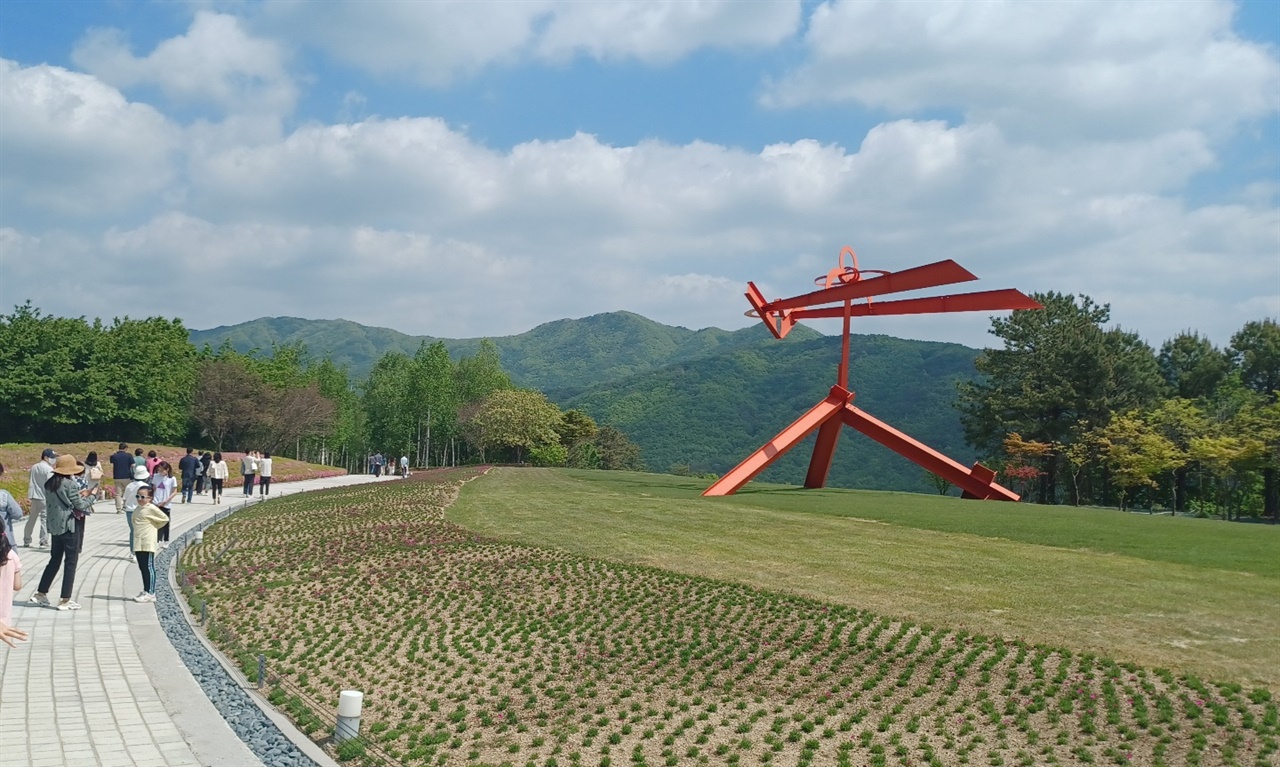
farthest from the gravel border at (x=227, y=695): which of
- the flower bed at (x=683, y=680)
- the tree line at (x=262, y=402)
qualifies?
the tree line at (x=262, y=402)

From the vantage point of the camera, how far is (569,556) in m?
17.3

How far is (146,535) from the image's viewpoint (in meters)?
12.7

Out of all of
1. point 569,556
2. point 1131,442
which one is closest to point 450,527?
point 569,556

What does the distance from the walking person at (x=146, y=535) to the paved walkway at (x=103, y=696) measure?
32cm

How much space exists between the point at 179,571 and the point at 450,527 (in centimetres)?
727

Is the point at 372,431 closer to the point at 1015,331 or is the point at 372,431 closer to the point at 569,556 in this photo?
the point at 1015,331

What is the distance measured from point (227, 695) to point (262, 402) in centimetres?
5358

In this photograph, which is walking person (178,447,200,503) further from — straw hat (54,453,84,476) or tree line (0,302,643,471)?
tree line (0,302,643,471)

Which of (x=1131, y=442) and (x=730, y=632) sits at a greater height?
(x=1131, y=442)

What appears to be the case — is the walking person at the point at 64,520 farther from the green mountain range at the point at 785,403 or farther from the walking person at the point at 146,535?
the green mountain range at the point at 785,403

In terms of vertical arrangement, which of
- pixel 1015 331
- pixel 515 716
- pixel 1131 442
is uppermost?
pixel 1015 331

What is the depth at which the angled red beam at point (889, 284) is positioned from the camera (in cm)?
2431

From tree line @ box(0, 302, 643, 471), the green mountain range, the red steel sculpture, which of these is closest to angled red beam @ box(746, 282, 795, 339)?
the red steel sculpture

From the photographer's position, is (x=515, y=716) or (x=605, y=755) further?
(x=515, y=716)
